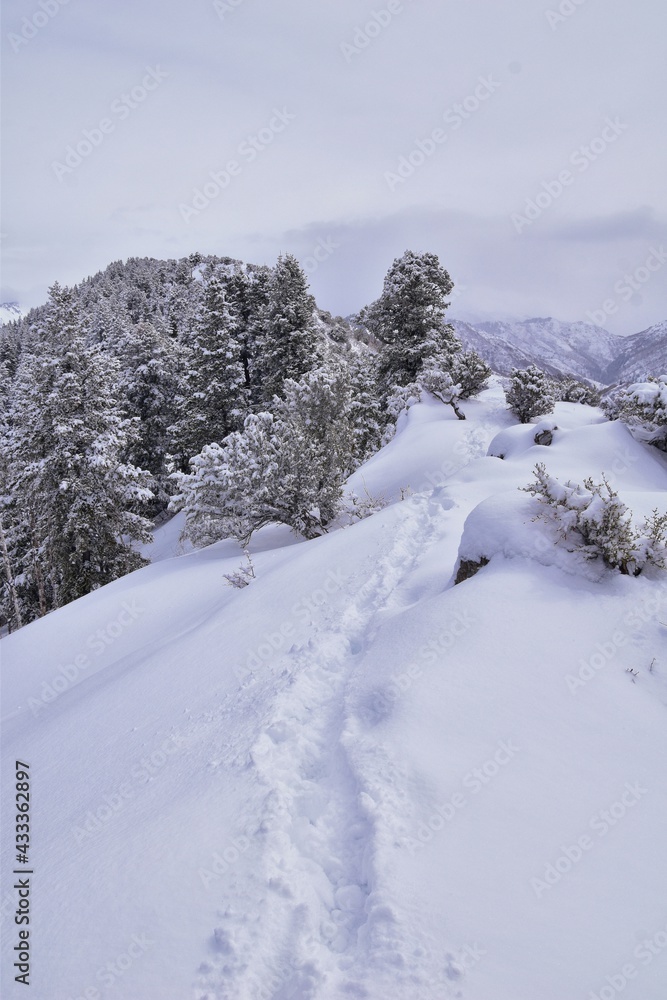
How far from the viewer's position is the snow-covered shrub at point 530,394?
631 inches

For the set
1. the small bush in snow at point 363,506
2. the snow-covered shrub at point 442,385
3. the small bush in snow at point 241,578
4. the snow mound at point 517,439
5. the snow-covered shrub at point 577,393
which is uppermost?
the snow-covered shrub at point 442,385

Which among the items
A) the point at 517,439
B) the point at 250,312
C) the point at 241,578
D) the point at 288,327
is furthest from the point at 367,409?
the point at 241,578

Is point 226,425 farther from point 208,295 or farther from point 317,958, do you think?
point 317,958

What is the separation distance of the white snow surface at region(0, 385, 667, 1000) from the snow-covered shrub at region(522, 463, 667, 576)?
0.27 meters

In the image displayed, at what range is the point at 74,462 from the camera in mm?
16094

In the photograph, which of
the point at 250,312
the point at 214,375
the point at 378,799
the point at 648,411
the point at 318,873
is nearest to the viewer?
the point at 318,873

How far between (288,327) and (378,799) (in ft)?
68.9

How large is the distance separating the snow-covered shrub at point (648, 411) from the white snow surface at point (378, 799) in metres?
7.92

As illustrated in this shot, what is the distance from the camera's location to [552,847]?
2.83 metres

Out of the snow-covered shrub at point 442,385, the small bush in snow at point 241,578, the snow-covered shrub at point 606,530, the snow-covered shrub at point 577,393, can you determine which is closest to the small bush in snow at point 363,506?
the small bush in snow at point 241,578

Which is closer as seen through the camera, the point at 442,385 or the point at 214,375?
the point at 442,385

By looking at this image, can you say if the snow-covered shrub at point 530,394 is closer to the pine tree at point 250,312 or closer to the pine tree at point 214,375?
the pine tree at point 214,375

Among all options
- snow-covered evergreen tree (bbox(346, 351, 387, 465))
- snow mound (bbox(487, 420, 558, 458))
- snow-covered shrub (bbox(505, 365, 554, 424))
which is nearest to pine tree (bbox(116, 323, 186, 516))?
snow-covered evergreen tree (bbox(346, 351, 387, 465))

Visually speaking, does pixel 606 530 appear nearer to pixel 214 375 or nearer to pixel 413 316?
pixel 413 316
